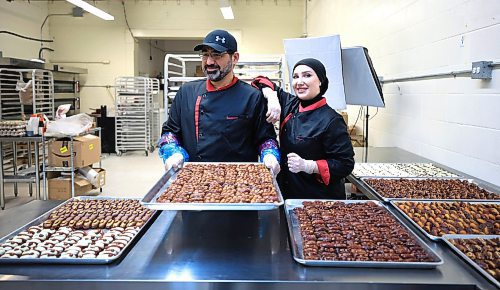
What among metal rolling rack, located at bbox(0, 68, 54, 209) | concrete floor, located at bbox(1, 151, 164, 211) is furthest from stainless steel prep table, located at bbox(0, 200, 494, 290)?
metal rolling rack, located at bbox(0, 68, 54, 209)

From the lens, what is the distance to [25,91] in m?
7.21

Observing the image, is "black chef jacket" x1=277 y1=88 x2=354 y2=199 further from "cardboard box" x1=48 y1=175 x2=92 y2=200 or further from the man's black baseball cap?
"cardboard box" x1=48 y1=175 x2=92 y2=200

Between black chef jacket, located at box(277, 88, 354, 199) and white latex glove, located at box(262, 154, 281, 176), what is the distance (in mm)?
252

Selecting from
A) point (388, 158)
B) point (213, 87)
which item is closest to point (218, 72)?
point (213, 87)

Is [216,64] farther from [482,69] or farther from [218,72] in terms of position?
[482,69]

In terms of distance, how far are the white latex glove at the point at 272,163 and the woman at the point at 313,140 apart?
9 cm

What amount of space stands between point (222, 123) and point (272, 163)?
1.30ft

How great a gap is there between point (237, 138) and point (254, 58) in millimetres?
3323

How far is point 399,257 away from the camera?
1253 mm

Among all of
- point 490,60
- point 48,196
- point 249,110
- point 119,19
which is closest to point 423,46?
point 490,60

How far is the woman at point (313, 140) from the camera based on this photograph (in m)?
2.11

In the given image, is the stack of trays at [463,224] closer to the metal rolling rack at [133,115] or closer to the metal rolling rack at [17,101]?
the metal rolling rack at [17,101]

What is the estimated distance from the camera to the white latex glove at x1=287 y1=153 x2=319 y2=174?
6.56 ft

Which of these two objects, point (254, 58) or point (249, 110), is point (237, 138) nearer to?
point (249, 110)
